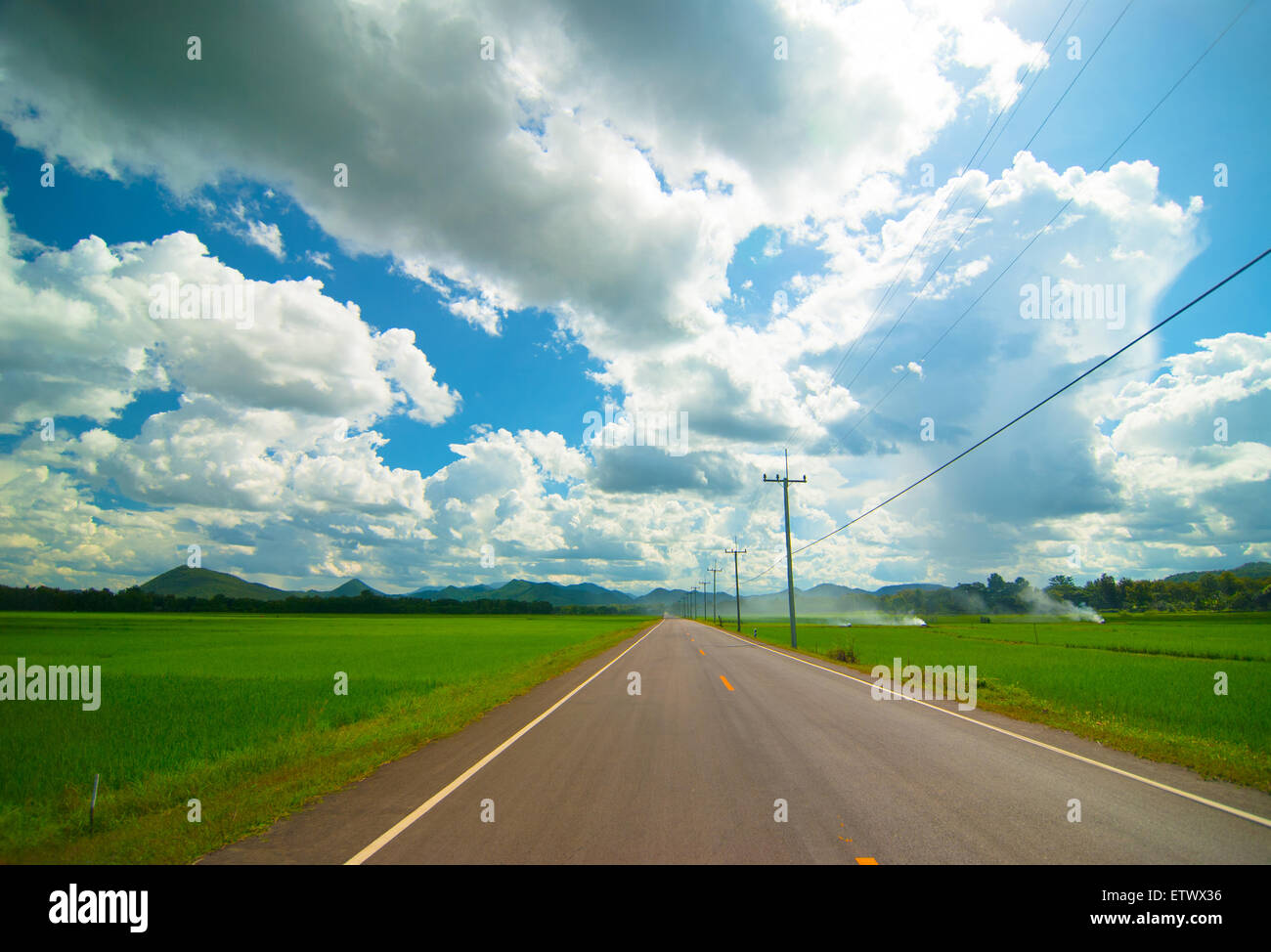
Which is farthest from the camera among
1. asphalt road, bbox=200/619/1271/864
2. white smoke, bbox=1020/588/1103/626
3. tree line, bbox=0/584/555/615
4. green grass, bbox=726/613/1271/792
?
white smoke, bbox=1020/588/1103/626

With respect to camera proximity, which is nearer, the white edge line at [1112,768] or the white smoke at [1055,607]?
the white edge line at [1112,768]

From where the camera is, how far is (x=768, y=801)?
20.2 feet

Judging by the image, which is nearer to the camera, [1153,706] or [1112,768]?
[1112,768]

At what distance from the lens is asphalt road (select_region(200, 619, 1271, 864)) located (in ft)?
16.1

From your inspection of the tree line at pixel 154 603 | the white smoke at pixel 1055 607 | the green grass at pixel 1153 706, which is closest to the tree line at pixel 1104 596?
the white smoke at pixel 1055 607

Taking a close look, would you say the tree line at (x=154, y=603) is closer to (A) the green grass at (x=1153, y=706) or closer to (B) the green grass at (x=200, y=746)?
(B) the green grass at (x=200, y=746)

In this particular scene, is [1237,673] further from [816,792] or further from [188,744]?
[188,744]

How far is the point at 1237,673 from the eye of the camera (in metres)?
20.3

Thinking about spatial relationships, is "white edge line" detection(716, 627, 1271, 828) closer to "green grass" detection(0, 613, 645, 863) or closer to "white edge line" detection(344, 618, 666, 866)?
"white edge line" detection(344, 618, 666, 866)

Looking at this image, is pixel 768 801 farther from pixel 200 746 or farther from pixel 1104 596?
pixel 1104 596

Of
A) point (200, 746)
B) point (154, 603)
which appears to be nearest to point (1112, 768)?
point (200, 746)

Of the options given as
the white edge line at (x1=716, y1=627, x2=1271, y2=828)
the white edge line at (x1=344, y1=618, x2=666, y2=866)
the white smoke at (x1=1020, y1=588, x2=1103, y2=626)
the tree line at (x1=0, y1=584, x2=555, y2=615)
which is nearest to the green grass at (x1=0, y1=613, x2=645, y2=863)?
the white edge line at (x1=344, y1=618, x2=666, y2=866)

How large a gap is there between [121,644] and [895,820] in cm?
4531

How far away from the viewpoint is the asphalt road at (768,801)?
16.1ft
